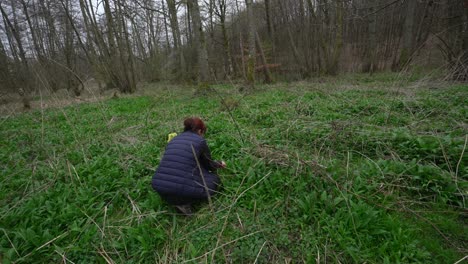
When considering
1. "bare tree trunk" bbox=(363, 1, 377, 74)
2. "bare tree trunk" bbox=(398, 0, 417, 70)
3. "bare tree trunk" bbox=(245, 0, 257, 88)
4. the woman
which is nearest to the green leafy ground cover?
the woman

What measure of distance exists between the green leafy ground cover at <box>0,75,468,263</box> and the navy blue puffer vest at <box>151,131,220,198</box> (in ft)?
0.78

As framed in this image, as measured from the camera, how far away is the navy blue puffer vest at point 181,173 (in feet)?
7.00

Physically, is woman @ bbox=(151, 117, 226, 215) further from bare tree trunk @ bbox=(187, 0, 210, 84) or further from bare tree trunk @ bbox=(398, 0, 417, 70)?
bare tree trunk @ bbox=(398, 0, 417, 70)

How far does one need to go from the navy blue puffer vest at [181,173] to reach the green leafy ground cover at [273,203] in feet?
0.78

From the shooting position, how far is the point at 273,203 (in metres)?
2.12

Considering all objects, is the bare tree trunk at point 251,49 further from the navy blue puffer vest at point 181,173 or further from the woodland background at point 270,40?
the navy blue puffer vest at point 181,173

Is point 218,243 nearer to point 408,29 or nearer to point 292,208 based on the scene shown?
point 292,208

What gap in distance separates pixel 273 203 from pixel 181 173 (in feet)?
3.23

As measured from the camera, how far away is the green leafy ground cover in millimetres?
1679

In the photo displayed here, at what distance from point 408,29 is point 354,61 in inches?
104

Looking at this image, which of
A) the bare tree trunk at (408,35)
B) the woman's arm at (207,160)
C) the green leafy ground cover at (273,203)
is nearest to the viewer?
the green leafy ground cover at (273,203)

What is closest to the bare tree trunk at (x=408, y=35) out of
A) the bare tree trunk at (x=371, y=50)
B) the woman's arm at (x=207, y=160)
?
the bare tree trunk at (x=371, y=50)

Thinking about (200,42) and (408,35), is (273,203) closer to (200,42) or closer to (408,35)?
(200,42)

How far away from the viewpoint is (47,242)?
6.17 feet
